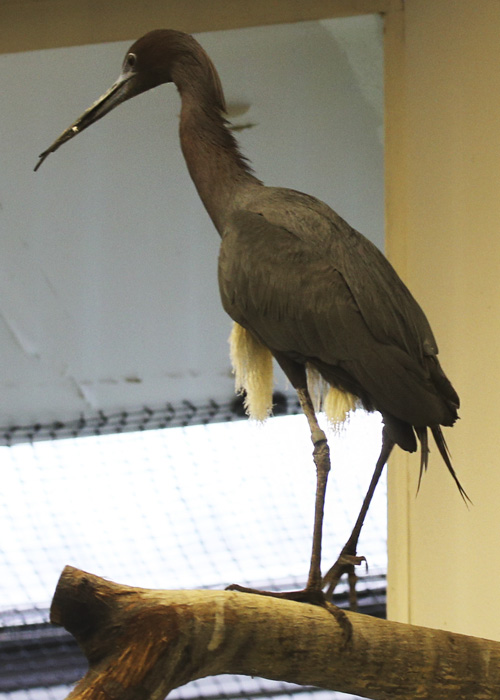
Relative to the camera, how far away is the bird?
1.51 metres

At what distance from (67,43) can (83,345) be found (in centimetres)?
107

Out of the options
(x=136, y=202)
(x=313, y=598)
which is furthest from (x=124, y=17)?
(x=313, y=598)

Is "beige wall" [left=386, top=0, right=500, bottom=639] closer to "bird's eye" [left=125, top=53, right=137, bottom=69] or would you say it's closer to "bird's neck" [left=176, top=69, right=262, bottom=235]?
"bird's neck" [left=176, top=69, right=262, bottom=235]

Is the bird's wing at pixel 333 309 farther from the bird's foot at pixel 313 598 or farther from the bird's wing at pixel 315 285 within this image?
the bird's foot at pixel 313 598

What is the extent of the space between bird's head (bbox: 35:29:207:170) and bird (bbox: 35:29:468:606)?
35mm

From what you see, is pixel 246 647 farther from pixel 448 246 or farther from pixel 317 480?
pixel 448 246

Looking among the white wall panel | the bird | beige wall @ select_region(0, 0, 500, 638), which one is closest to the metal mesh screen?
the white wall panel

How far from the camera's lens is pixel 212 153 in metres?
1.70

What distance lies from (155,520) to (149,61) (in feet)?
6.90

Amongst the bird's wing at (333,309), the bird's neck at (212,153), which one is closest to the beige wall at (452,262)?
the bird's wing at (333,309)

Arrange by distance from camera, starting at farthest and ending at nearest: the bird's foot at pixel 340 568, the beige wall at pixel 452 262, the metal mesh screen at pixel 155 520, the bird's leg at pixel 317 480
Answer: the metal mesh screen at pixel 155 520, the beige wall at pixel 452 262, the bird's foot at pixel 340 568, the bird's leg at pixel 317 480

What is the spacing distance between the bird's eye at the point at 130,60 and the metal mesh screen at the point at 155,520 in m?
1.60

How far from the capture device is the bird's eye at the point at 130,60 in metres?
1.77

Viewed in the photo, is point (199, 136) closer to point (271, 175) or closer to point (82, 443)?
point (271, 175)
